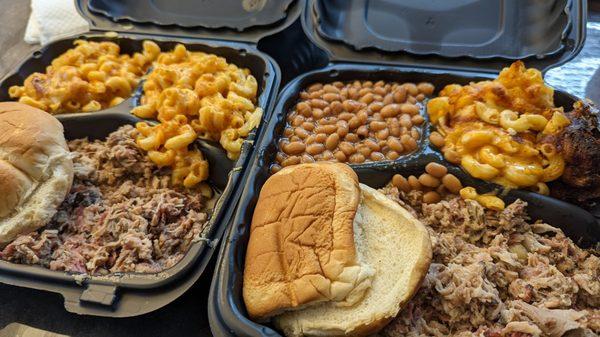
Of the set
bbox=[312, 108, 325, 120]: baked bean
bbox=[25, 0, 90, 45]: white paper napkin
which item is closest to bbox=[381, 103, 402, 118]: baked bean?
bbox=[312, 108, 325, 120]: baked bean

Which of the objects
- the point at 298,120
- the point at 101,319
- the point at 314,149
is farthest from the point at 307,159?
the point at 101,319

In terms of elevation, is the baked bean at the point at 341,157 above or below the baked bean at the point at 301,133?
below

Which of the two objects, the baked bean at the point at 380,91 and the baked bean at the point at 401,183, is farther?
the baked bean at the point at 380,91

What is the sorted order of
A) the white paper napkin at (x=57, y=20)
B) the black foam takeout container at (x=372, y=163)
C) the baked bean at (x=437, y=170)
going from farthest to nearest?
the white paper napkin at (x=57, y=20), the baked bean at (x=437, y=170), the black foam takeout container at (x=372, y=163)

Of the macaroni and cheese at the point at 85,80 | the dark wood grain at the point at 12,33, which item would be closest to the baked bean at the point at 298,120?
the macaroni and cheese at the point at 85,80

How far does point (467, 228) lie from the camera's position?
181cm

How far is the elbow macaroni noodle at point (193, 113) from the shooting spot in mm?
2189

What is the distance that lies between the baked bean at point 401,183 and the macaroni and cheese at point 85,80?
5.49 feet

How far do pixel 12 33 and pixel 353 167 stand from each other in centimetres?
320

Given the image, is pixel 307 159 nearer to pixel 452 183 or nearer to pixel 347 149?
pixel 347 149

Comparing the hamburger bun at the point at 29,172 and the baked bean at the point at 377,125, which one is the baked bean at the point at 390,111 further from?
the hamburger bun at the point at 29,172

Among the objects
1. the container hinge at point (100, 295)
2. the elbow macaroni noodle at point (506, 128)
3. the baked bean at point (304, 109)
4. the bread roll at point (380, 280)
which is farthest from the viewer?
the baked bean at point (304, 109)

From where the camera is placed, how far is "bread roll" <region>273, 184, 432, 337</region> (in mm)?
1438

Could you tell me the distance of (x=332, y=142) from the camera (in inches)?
83.6
